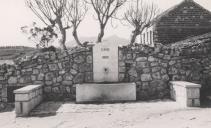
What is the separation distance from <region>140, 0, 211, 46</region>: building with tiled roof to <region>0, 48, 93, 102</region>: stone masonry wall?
477 inches

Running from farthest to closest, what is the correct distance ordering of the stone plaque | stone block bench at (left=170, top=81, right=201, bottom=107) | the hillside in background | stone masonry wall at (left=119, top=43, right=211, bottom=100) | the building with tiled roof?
the hillside in background
the building with tiled roof
stone masonry wall at (left=119, top=43, right=211, bottom=100)
the stone plaque
stone block bench at (left=170, top=81, right=201, bottom=107)

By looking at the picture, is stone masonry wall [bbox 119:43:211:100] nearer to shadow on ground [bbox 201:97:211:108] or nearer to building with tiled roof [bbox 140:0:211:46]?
shadow on ground [bbox 201:97:211:108]

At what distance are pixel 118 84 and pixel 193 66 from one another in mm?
3132

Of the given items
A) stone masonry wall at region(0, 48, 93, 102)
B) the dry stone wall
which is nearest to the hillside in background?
stone masonry wall at region(0, 48, 93, 102)

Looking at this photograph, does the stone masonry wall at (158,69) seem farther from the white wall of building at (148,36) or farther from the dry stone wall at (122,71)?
the white wall of building at (148,36)

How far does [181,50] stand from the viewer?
1273 cm

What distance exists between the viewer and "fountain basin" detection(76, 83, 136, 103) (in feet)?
38.4

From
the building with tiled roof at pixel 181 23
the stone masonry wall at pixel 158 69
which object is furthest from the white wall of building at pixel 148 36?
the stone masonry wall at pixel 158 69

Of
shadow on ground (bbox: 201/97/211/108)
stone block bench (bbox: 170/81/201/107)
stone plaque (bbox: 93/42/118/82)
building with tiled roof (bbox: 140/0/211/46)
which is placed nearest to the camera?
stone block bench (bbox: 170/81/201/107)

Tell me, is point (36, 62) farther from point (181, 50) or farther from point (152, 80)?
point (181, 50)

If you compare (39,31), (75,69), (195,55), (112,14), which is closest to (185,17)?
(112,14)

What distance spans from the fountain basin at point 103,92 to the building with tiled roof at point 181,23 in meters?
12.5

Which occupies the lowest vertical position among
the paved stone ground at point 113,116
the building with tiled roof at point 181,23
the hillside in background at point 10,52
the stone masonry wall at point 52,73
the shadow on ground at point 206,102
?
the paved stone ground at point 113,116

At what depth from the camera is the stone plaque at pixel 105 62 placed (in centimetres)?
1239
